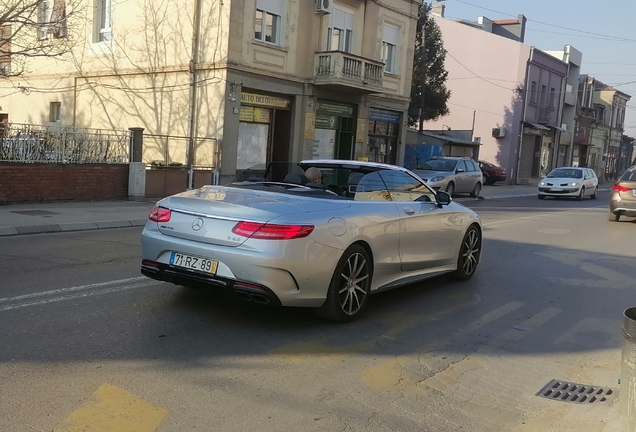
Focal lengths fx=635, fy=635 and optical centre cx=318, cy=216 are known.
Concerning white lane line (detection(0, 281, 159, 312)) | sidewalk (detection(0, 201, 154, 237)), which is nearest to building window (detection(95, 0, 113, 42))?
sidewalk (detection(0, 201, 154, 237))

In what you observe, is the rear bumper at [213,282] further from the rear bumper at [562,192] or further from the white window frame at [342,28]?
the rear bumper at [562,192]

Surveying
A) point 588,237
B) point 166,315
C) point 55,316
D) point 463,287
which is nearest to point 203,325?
point 166,315

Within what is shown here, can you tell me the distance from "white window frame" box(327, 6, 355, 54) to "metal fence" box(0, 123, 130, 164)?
400 inches

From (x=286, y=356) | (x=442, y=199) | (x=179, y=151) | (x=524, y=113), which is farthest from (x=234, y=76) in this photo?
(x=524, y=113)

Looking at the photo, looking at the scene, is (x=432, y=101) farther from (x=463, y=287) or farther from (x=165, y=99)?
(x=463, y=287)

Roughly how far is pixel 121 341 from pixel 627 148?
3322 inches

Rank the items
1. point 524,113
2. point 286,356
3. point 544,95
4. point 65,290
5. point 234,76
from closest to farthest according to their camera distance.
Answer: point 286,356, point 65,290, point 234,76, point 524,113, point 544,95

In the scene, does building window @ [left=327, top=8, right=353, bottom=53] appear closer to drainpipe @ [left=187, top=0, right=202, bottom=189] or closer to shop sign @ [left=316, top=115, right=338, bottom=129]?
shop sign @ [left=316, top=115, right=338, bottom=129]

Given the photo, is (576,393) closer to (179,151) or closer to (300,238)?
(300,238)

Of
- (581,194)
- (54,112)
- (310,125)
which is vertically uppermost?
(310,125)

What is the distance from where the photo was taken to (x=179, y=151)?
68.9 feet

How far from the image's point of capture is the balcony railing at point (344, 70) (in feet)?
73.2

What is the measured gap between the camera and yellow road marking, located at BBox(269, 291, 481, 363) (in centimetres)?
504

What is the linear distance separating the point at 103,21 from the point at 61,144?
11.3 meters
